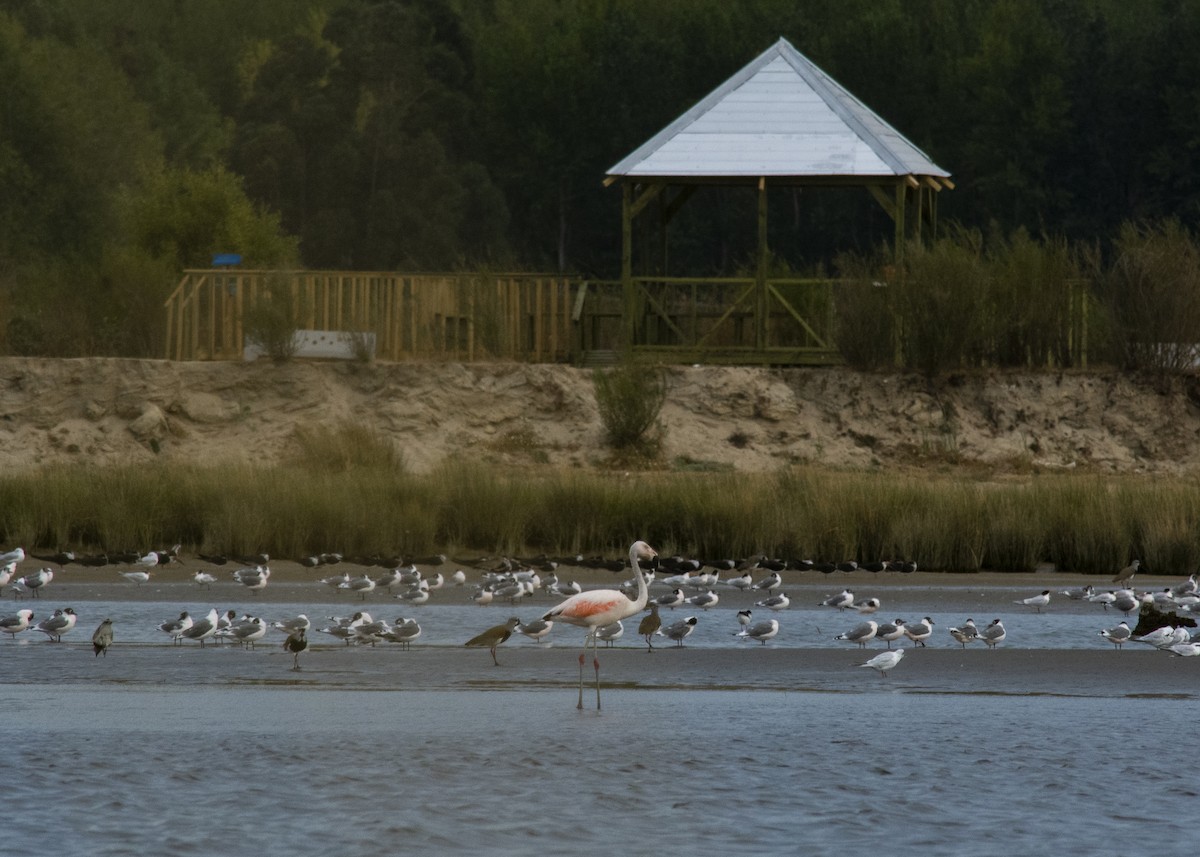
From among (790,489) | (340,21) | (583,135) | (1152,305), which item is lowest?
(790,489)

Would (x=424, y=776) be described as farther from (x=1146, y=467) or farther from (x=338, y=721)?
(x=1146, y=467)

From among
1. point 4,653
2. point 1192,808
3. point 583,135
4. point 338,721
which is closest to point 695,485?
point 4,653

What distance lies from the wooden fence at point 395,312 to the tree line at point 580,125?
2351 cm

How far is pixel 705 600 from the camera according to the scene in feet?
68.9

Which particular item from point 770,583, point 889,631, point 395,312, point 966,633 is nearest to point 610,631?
point 889,631

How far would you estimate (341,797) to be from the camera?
11578 millimetres

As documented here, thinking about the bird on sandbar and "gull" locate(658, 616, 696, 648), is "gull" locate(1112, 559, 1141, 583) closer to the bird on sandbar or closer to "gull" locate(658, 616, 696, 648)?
"gull" locate(658, 616, 696, 648)

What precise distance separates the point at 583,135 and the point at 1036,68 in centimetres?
1513

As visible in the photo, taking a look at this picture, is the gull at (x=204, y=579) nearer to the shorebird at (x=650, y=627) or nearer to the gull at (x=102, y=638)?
the gull at (x=102, y=638)

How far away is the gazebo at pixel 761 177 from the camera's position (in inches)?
1334

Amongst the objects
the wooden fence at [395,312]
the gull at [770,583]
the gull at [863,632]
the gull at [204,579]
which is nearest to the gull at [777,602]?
the gull at [770,583]

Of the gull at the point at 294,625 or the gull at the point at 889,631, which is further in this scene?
the gull at the point at 294,625

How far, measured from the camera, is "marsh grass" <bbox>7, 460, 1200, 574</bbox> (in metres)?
24.5

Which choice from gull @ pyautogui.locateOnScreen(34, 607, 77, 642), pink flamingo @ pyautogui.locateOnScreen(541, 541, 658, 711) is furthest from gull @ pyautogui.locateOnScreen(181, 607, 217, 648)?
pink flamingo @ pyautogui.locateOnScreen(541, 541, 658, 711)
